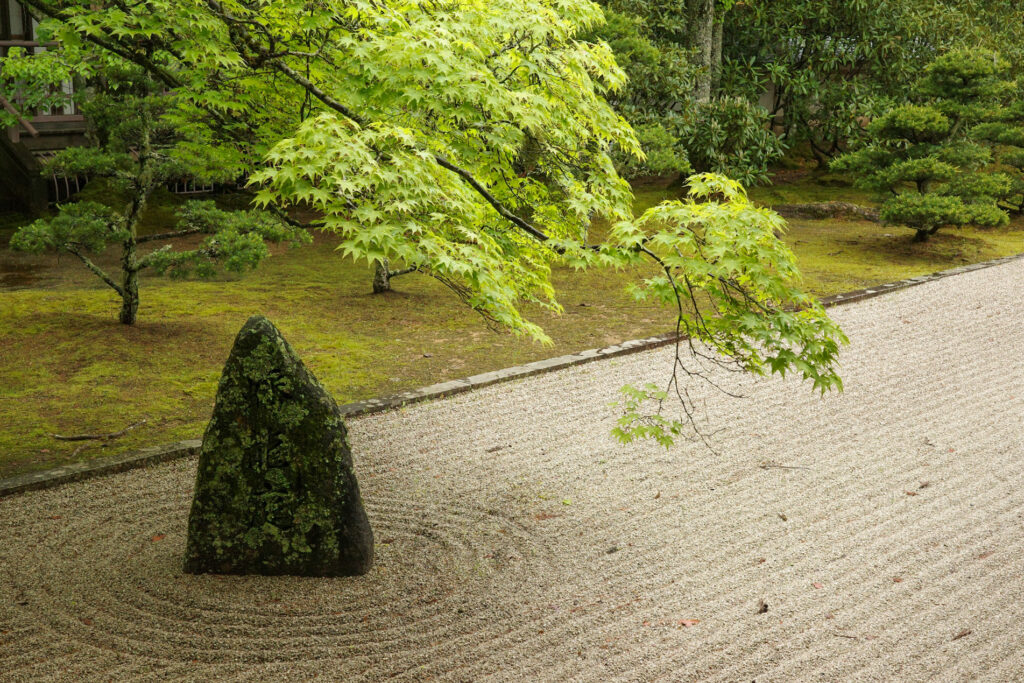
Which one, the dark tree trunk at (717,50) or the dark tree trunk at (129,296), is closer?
the dark tree trunk at (129,296)

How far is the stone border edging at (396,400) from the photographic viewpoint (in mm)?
6135

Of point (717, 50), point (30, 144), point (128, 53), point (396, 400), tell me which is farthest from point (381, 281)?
point (717, 50)

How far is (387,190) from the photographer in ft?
13.9

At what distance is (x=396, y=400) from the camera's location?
781 cm

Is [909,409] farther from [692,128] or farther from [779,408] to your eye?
[692,128]

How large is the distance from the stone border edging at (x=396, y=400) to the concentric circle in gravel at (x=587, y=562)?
0.39 feet

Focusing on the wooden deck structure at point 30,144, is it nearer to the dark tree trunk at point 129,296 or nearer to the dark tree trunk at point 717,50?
the dark tree trunk at point 129,296

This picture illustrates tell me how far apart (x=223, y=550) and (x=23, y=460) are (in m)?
2.30

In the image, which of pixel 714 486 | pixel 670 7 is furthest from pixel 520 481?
pixel 670 7

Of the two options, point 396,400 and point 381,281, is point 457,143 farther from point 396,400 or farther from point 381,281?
point 381,281

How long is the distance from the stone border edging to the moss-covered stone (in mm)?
1630

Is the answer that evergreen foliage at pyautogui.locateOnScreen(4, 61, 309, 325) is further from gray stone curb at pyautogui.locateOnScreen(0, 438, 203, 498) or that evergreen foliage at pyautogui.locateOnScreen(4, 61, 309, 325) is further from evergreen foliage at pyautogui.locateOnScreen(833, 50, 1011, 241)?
evergreen foliage at pyautogui.locateOnScreen(833, 50, 1011, 241)

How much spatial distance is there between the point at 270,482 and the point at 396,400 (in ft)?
9.17

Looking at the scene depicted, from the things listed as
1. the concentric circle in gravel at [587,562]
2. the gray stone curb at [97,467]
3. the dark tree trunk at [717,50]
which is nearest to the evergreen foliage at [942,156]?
the dark tree trunk at [717,50]
